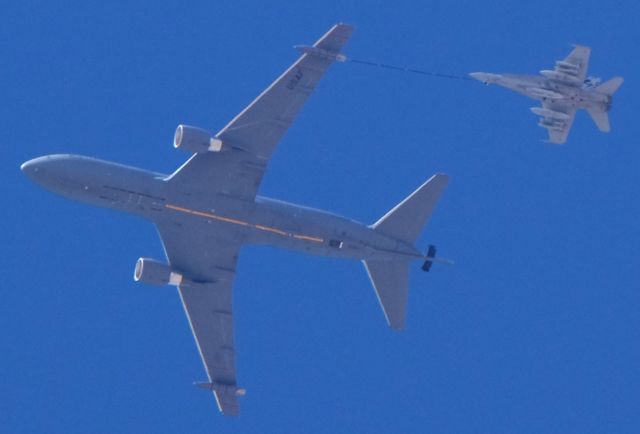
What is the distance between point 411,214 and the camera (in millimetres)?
88375

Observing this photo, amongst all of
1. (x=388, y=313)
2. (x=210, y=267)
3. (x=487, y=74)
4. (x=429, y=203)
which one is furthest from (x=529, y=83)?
(x=210, y=267)

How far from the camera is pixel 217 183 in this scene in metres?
86.2

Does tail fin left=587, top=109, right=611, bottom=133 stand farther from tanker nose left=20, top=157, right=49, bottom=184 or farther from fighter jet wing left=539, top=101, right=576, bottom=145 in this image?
tanker nose left=20, top=157, right=49, bottom=184

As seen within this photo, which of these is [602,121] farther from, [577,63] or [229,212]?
[229,212]

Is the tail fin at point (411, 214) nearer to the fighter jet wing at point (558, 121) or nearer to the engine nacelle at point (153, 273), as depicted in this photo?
the engine nacelle at point (153, 273)

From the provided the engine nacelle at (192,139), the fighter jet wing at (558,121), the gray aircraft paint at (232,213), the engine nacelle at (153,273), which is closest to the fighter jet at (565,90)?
the fighter jet wing at (558,121)

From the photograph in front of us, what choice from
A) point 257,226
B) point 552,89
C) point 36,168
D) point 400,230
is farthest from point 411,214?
point 36,168

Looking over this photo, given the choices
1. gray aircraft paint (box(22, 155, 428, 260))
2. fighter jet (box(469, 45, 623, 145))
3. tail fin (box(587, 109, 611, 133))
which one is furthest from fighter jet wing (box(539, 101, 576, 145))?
gray aircraft paint (box(22, 155, 428, 260))

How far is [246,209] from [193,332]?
10.3 metres

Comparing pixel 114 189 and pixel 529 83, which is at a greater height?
pixel 529 83

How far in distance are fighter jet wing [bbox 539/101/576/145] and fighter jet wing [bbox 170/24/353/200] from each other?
23241 mm

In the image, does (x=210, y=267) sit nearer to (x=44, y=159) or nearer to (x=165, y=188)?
(x=165, y=188)

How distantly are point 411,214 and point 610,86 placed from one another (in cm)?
1998

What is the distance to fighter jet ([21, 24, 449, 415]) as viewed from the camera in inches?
3295
